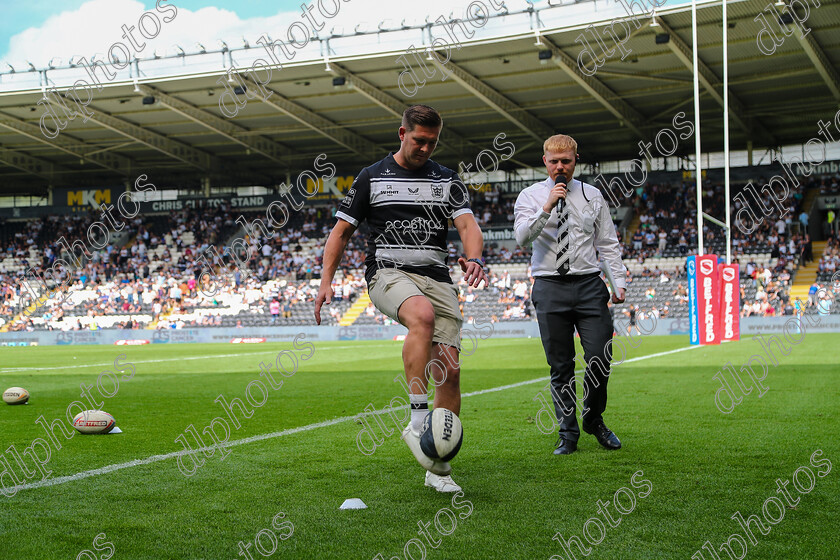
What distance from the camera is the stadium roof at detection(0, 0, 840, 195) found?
26.9 metres

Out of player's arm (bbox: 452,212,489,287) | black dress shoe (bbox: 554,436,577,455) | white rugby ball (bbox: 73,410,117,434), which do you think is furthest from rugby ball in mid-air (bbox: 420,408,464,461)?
white rugby ball (bbox: 73,410,117,434)

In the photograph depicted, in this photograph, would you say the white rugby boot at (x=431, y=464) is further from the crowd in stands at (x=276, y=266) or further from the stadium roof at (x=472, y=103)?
the crowd in stands at (x=276, y=266)

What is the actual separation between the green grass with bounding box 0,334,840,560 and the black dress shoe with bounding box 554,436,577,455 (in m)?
0.09

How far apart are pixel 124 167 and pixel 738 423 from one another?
42397mm

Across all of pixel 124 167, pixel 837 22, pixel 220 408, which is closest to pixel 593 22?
pixel 837 22

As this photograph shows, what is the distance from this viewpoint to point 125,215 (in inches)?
1801

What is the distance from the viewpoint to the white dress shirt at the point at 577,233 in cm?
550

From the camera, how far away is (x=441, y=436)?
3.94 metres

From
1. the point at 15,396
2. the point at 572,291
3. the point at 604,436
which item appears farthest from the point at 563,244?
the point at 15,396

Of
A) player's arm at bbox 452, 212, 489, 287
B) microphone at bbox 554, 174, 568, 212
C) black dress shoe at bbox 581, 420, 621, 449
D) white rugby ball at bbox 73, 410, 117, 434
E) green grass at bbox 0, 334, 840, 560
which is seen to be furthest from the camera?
white rugby ball at bbox 73, 410, 117, 434

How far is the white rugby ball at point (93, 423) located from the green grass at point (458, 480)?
19 centimetres

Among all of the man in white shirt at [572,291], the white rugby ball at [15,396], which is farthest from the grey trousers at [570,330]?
the white rugby ball at [15,396]

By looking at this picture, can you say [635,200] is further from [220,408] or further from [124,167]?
[220,408]

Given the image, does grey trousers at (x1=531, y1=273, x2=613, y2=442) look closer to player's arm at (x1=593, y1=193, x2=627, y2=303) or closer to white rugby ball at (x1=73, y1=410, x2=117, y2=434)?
player's arm at (x1=593, y1=193, x2=627, y2=303)
